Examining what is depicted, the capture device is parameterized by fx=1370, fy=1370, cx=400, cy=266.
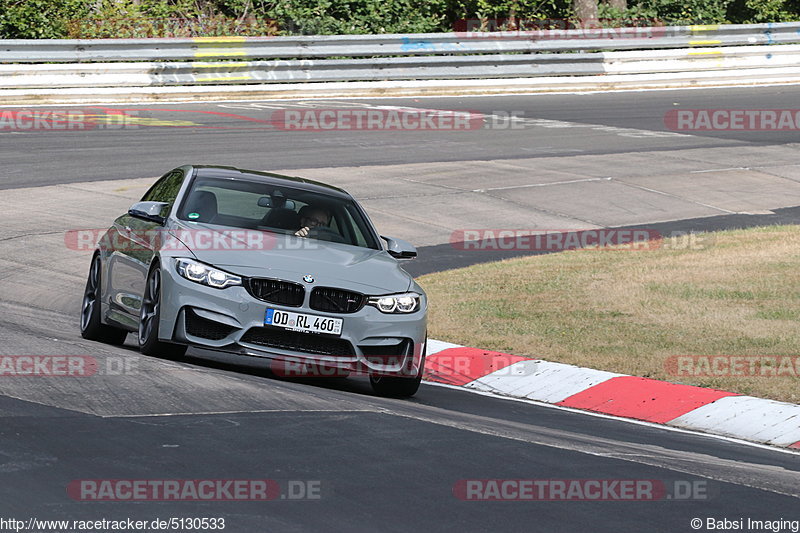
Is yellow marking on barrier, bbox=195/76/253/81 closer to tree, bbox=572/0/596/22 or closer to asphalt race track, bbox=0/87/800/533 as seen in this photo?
asphalt race track, bbox=0/87/800/533

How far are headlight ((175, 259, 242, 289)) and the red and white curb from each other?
8.48 feet

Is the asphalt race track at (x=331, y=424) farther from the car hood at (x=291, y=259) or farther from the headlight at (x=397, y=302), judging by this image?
the car hood at (x=291, y=259)

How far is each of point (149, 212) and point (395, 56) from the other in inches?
829

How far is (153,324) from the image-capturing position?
378 inches

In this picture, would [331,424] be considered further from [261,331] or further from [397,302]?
[397,302]

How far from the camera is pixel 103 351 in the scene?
10.0m

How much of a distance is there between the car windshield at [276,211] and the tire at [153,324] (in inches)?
33.0

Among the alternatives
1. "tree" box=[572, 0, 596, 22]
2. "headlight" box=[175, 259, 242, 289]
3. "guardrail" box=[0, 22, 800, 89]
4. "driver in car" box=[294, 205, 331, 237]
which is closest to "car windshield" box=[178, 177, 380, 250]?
"driver in car" box=[294, 205, 331, 237]

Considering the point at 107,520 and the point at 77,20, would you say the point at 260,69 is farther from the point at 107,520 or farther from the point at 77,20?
the point at 107,520

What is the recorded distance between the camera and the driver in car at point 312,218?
1063 cm

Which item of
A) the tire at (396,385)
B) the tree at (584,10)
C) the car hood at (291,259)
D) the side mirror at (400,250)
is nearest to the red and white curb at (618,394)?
the tire at (396,385)

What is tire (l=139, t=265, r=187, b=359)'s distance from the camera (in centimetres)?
957

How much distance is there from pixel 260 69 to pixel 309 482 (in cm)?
2349

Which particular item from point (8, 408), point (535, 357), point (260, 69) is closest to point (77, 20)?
point (260, 69)
